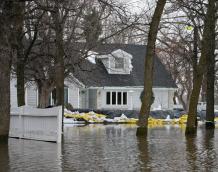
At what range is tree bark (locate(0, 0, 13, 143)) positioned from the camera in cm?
1459

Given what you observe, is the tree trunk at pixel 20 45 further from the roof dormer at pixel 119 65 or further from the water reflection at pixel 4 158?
the roof dormer at pixel 119 65

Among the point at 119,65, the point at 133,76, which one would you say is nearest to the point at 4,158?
the point at 119,65

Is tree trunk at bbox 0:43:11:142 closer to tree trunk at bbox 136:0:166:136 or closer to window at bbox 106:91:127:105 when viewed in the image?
tree trunk at bbox 136:0:166:136

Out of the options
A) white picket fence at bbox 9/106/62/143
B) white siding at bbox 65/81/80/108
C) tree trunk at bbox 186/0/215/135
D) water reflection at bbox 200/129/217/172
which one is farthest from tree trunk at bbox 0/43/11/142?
white siding at bbox 65/81/80/108

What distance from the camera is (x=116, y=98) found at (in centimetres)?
5609

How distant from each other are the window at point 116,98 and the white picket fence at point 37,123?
3234cm

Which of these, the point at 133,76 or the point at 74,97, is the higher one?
the point at 133,76

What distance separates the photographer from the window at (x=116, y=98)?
55.9 m

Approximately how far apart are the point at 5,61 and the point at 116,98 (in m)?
38.3

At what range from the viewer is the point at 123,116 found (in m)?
47.1

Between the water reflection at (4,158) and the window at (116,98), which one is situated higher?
the window at (116,98)

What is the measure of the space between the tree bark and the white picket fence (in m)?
1.86

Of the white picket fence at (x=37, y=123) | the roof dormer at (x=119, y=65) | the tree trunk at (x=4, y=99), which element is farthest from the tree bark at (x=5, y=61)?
the roof dormer at (x=119, y=65)

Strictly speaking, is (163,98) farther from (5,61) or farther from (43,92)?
(5,61)
